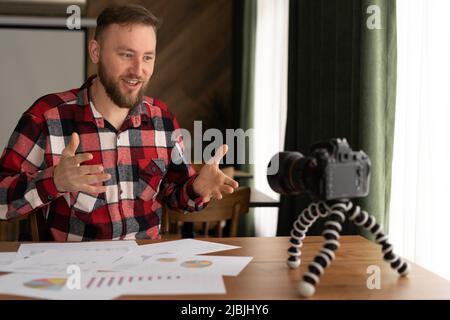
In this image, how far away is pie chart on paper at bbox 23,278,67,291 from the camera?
0.99 m

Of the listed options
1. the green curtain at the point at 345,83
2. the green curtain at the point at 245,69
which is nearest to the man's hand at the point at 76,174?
the green curtain at the point at 345,83

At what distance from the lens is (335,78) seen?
2812 millimetres

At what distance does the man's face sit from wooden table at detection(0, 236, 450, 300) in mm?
554

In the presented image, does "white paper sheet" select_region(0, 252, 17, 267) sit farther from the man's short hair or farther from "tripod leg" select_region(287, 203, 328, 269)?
the man's short hair

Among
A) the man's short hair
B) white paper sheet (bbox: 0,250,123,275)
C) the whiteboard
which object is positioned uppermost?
the whiteboard

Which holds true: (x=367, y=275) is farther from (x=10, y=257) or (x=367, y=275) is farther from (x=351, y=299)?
(x=10, y=257)

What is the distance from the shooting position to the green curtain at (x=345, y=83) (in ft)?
7.52

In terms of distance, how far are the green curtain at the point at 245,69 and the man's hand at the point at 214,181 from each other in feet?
12.5

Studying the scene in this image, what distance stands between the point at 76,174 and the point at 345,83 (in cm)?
175

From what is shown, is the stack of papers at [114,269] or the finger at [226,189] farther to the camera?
the finger at [226,189]

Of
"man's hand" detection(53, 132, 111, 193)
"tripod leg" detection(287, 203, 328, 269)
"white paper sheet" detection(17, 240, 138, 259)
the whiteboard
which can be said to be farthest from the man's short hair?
the whiteboard

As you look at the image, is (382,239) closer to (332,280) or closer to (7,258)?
(332,280)

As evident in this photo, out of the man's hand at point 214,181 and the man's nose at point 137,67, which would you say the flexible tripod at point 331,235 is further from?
the man's nose at point 137,67

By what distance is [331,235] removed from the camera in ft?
3.44
